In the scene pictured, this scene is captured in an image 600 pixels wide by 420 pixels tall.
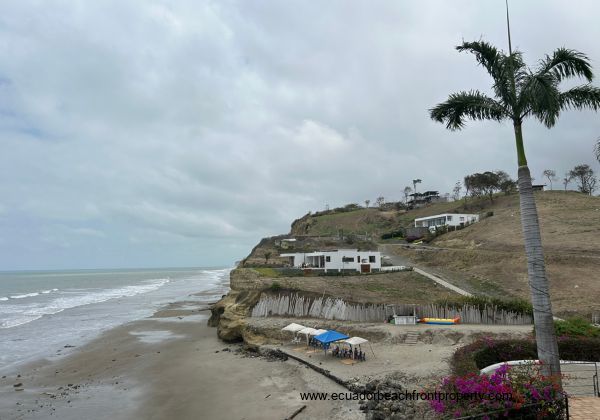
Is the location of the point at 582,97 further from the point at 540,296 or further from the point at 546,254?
the point at 546,254

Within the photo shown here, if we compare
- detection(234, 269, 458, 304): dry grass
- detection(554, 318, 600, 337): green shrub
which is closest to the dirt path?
detection(234, 269, 458, 304): dry grass

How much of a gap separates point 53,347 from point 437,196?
347 feet

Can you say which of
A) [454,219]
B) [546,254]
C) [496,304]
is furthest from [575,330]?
[454,219]

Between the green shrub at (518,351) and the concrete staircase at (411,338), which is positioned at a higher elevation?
the green shrub at (518,351)

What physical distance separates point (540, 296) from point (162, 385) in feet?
56.7

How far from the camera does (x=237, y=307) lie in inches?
1276

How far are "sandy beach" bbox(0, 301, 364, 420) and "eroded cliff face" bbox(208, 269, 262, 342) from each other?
109cm

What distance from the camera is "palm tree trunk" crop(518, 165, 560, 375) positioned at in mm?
10344

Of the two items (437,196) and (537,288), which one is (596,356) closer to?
(537,288)

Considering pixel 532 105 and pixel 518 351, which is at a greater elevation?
pixel 532 105

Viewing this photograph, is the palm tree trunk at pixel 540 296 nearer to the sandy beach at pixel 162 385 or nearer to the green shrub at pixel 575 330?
the sandy beach at pixel 162 385

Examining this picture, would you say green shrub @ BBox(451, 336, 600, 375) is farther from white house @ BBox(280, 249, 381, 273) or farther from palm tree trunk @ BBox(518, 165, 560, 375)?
white house @ BBox(280, 249, 381, 273)

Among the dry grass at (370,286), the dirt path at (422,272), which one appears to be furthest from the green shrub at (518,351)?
the dirt path at (422,272)

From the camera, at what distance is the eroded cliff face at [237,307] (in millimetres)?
29453
